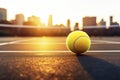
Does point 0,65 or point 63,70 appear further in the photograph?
point 0,65

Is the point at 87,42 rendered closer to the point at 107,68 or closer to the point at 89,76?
the point at 107,68

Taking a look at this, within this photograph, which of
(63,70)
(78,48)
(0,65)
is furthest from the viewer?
(78,48)

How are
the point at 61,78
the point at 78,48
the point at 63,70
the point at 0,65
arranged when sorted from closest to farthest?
the point at 61,78 → the point at 63,70 → the point at 0,65 → the point at 78,48

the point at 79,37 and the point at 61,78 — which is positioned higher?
the point at 79,37

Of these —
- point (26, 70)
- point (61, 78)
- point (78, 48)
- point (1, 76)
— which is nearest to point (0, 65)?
point (26, 70)

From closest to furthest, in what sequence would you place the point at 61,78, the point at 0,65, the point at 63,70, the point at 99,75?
the point at 61,78, the point at 99,75, the point at 63,70, the point at 0,65

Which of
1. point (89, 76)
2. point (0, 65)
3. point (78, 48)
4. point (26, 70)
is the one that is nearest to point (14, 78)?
point (26, 70)

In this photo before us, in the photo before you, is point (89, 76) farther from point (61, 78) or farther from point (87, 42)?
point (87, 42)

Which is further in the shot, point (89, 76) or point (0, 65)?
point (0, 65)

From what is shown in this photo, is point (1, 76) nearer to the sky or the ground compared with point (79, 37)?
nearer to the ground
